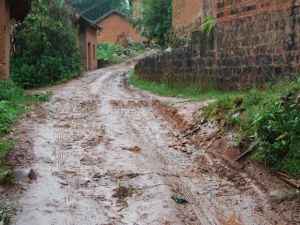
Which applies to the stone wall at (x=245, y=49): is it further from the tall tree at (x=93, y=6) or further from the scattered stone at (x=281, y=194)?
the tall tree at (x=93, y=6)

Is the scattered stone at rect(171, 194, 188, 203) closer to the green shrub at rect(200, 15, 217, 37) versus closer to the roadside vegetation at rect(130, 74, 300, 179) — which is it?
the roadside vegetation at rect(130, 74, 300, 179)

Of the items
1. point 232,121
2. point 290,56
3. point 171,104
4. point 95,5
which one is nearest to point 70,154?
point 232,121

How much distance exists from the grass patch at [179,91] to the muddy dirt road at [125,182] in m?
2.28

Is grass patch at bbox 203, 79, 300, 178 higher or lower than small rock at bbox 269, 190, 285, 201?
higher

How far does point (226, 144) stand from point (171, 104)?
169 inches

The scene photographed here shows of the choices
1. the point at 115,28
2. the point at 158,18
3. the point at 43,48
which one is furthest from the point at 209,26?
the point at 115,28

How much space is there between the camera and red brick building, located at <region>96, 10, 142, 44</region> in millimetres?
38312

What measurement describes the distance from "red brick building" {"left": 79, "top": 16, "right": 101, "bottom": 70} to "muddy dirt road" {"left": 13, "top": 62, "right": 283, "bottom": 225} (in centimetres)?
1839

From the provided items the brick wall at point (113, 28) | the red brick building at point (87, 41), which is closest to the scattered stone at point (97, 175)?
the red brick building at point (87, 41)

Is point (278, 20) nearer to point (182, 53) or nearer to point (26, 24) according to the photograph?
point (182, 53)

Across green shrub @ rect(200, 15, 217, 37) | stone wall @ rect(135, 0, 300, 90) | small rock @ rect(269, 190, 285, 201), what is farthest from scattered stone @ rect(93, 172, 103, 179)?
green shrub @ rect(200, 15, 217, 37)

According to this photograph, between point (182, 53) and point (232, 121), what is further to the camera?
point (182, 53)

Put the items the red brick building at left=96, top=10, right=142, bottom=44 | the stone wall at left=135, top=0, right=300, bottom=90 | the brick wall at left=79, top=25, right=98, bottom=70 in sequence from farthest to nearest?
the red brick building at left=96, top=10, right=142, bottom=44, the brick wall at left=79, top=25, right=98, bottom=70, the stone wall at left=135, top=0, right=300, bottom=90

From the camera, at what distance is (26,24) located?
19359 millimetres
